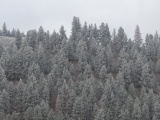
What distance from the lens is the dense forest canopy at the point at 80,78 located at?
92062 millimetres

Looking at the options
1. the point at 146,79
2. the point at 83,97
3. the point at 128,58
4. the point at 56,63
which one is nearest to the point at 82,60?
the point at 56,63

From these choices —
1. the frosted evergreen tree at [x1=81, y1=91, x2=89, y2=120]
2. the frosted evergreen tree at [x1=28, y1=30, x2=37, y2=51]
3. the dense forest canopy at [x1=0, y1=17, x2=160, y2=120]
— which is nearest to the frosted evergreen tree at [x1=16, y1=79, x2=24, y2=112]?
the dense forest canopy at [x1=0, y1=17, x2=160, y2=120]

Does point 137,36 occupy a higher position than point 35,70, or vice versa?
point 137,36

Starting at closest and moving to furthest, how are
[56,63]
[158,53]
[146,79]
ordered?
1. [146,79]
2. [56,63]
3. [158,53]

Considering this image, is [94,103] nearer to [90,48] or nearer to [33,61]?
[33,61]

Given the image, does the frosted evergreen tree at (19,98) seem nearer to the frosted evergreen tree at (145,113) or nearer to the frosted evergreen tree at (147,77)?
the frosted evergreen tree at (145,113)

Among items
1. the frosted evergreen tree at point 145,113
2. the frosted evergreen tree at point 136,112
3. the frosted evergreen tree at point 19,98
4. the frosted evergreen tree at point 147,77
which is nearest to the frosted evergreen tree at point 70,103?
the frosted evergreen tree at point 19,98

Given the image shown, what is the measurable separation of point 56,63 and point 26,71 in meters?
14.0

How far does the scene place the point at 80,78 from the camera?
116m

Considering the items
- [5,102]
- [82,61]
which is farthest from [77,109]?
[82,61]

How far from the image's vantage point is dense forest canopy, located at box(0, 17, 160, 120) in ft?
302

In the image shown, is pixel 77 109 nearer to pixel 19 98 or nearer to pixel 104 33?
pixel 19 98

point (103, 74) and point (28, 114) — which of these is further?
point (103, 74)

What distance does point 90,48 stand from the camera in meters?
149
